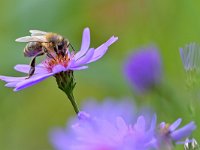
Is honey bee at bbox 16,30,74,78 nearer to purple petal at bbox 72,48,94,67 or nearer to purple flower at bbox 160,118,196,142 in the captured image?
purple petal at bbox 72,48,94,67

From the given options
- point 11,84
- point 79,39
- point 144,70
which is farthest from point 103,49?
point 79,39

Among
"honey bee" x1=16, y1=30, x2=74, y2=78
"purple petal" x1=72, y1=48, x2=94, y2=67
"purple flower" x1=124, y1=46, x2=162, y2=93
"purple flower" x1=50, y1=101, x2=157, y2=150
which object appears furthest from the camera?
"purple flower" x1=124, y1=46, x2=162, y2=93

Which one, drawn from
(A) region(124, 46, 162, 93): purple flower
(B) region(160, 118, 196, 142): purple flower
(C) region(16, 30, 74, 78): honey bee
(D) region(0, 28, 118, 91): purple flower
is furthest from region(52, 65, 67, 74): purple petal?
(A) region(124, 46, 162, 93): purple flower

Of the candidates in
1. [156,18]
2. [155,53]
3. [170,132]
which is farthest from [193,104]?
[156,18]

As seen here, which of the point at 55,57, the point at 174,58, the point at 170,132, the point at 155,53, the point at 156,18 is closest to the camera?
the point at 170,132

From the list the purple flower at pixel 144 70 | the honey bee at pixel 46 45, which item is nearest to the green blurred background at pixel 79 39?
the purple flower at pixel 144 70

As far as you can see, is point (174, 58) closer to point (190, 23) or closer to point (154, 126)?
point (190, 23)

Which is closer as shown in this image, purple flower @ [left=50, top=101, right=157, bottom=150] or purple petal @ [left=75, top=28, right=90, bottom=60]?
purple flower @ [left=50, top=101, right=157, bottom=150]
